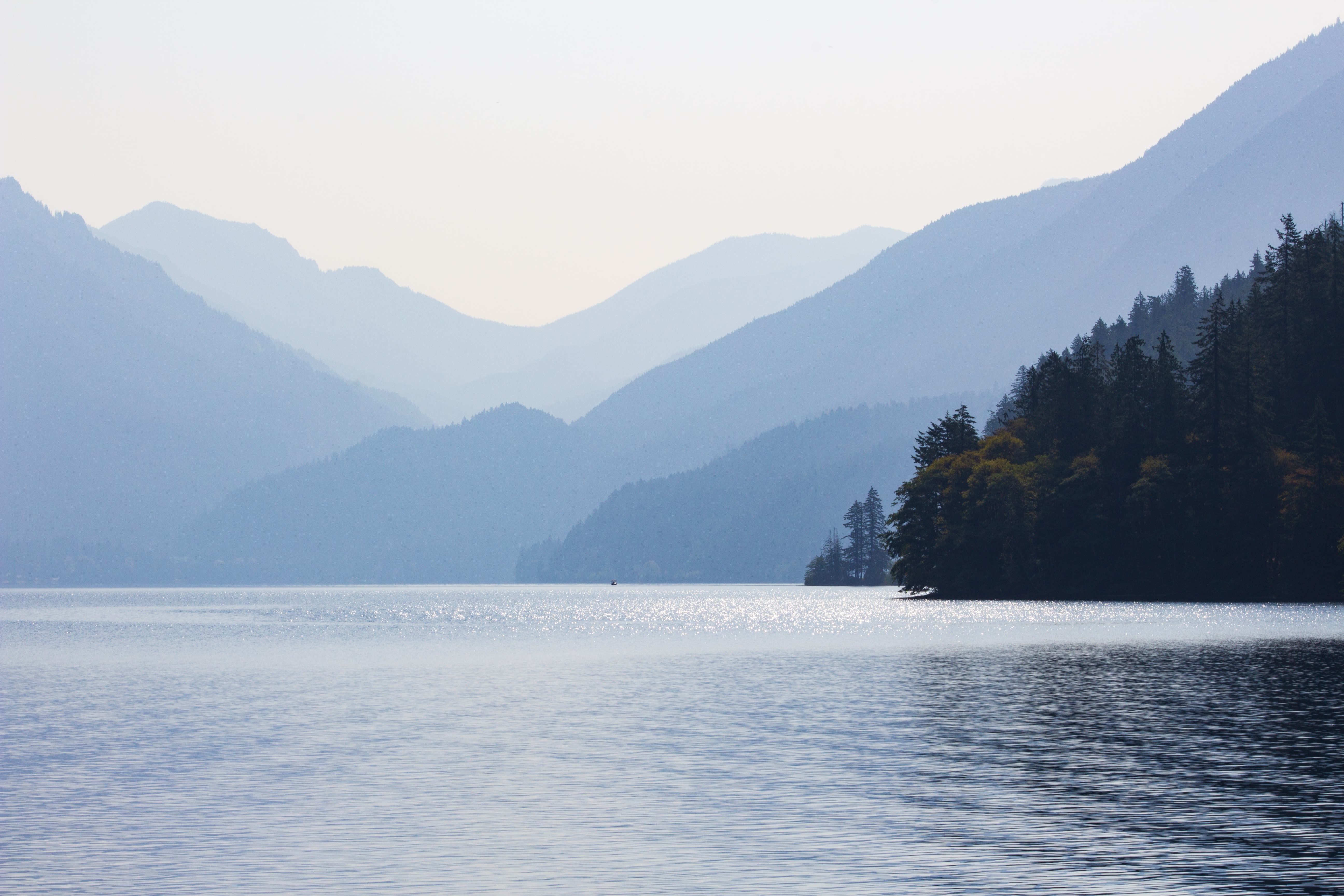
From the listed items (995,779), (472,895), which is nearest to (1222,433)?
(995,779)

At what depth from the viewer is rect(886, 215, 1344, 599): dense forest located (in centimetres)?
15700

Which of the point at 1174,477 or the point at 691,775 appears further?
the point at 1174,477

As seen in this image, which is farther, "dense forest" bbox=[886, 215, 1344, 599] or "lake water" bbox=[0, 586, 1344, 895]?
"dense forest" bbox=[886, 215, 1344, 599]

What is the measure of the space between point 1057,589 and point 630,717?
446ft

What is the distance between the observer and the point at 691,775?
131ft

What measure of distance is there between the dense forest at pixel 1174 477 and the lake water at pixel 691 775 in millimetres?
76518

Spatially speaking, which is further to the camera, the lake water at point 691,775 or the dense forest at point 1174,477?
the dense forest at point 1174,477

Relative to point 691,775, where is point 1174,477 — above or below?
above

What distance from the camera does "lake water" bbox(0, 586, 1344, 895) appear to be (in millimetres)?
28047

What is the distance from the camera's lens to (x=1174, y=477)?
164500mm

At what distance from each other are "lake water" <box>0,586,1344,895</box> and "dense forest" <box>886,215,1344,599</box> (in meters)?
76.5

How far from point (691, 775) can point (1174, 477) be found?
13883 centimetres

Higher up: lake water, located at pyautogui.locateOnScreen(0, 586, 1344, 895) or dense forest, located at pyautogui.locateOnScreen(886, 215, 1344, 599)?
dense forest, located at pyautogui.locateOnScreen(886, 215, 1344, 599)

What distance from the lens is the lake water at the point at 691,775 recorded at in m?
28.0
